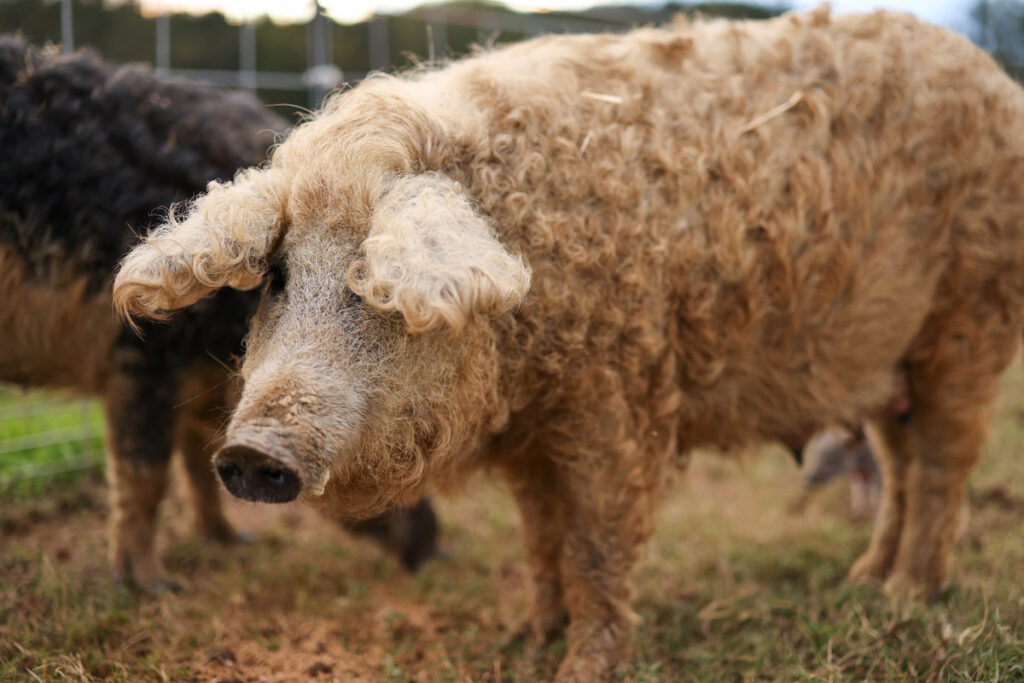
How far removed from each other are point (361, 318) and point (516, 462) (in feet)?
3.50

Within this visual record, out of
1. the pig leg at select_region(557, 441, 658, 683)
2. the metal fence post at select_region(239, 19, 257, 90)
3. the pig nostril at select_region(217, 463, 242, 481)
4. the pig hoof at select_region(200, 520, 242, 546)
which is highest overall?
the metal fence post at select_region(239, 19, 257, 90)

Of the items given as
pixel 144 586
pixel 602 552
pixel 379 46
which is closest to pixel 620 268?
pixel 602 552

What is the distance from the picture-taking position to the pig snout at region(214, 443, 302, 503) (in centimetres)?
207

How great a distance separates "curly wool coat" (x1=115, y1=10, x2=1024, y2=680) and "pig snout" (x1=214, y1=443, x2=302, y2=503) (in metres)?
0.04

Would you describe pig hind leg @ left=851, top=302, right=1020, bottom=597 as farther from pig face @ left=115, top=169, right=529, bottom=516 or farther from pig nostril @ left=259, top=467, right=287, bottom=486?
pig nostril @ left=259, top=467, right=287, bottom=486

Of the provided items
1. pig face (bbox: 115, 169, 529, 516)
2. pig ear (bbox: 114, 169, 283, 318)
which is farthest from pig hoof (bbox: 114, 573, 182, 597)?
pig ear (bbox: 114, 169, 283, 318)

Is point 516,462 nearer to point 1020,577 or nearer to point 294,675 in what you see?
point 294,675

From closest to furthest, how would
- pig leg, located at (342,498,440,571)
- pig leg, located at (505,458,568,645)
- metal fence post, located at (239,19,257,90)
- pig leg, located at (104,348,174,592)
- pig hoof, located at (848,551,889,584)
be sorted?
pig leg, located at (505,458,568,645), pig leg, located at (104,348,174,592), pig hoof, located at (848,551,889,584), pig leg, located at (342,498,440,571), metal fence post, located at (239,19,257,90)

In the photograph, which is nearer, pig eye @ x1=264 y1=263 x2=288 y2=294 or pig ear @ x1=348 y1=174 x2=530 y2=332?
pig ear @ x1=348 y1=174 x2=530 y2=332

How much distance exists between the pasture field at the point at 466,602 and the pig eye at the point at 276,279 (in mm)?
862

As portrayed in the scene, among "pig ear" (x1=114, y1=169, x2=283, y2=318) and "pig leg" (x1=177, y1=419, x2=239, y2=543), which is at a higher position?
"pig ear" (x1=114, y1=169, x2=283, y2=318)

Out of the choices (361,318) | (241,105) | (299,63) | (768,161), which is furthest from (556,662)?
(299,63)

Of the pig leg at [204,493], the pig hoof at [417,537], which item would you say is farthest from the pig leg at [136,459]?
the pig hoof at [417,537]

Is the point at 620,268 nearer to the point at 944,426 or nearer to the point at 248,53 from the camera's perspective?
the point at 944,426
